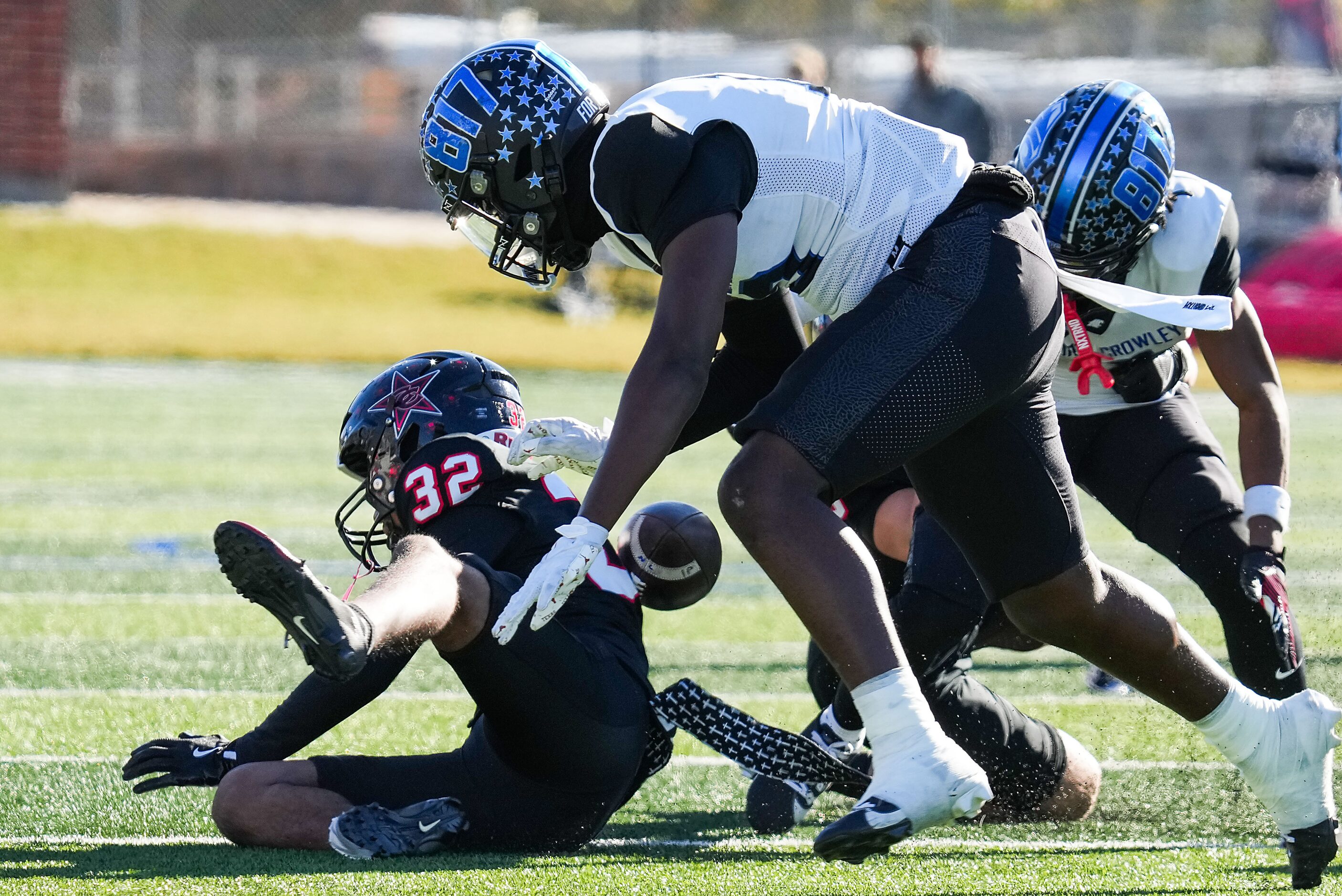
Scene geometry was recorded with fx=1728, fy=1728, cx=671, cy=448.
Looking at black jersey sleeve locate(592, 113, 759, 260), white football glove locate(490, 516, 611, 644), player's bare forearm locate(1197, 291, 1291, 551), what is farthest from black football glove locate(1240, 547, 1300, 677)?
white football glove locate(490, 516, 611, 644)

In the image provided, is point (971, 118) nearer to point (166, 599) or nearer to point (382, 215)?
point (166, 599)

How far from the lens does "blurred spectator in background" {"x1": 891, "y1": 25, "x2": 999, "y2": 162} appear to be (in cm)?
1012

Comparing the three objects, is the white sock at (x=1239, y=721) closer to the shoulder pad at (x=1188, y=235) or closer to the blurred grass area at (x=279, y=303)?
the shoulder pad at (x=1188, y=235)

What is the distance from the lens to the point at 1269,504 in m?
3.73

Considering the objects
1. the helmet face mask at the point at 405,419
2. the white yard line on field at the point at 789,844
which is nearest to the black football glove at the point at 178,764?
the white yard line on field at the point at 789,844

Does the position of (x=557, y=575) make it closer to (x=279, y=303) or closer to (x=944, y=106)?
(x=944, y=106)

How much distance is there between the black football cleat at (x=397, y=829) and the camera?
3.08 metres

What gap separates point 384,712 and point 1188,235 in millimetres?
2290

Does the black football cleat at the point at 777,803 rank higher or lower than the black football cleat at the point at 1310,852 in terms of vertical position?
lower

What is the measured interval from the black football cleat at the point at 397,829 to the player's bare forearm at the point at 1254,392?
1904 mm

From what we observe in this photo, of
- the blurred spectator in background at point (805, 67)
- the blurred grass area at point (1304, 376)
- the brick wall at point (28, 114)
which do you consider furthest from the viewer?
the brick wall at point (28, 114)

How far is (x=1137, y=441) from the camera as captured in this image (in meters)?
4.05

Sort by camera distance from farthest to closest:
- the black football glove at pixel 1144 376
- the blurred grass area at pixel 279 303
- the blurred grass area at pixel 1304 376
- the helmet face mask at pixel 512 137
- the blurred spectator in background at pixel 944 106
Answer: the blurred grass area at pixel 279 303
the blurred grass area at pixel 1304 376
the blurred spectator in background at pixel 944 106
the black football glove at pixel 1144 376
the helmet face mask at pixel 512 137

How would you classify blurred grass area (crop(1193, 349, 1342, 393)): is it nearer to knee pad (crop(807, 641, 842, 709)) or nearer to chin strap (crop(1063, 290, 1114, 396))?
chin strap (crop(1063, 290, 1114, 396))
